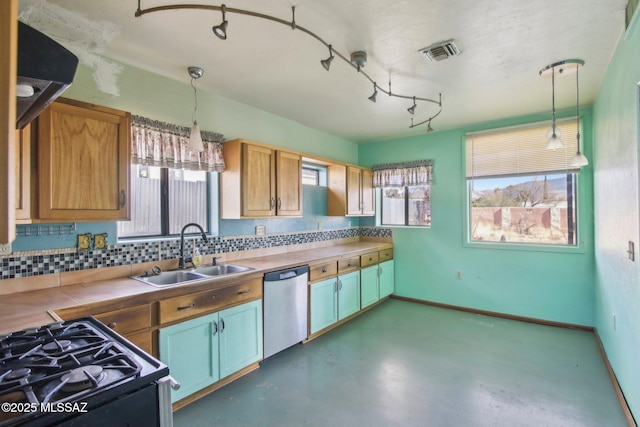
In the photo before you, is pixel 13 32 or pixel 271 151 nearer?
pixel 13 32

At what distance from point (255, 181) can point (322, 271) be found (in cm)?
122

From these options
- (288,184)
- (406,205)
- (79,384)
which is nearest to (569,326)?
(406,205)

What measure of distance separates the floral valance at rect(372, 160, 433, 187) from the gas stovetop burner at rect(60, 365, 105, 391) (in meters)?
4.29

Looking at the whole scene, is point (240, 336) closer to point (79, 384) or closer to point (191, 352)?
point (191, 352)

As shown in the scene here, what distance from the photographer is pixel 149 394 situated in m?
1.00

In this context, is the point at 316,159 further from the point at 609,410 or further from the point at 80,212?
the point at 609,410

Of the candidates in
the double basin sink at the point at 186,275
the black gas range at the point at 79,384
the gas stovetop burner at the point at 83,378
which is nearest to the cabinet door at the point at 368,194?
the double basin sink at the point at 186,275

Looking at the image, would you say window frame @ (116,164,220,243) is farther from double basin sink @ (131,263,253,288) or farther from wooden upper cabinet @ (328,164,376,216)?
wooden upper cabinet @ (328,164,376,216)

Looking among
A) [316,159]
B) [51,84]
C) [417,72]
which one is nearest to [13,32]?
[51,84]

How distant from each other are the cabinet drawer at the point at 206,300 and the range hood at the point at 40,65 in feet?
4.71

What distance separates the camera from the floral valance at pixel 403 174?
4516 mm

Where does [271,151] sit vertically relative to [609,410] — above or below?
above

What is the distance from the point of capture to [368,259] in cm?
422

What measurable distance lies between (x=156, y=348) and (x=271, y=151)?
207 cm
